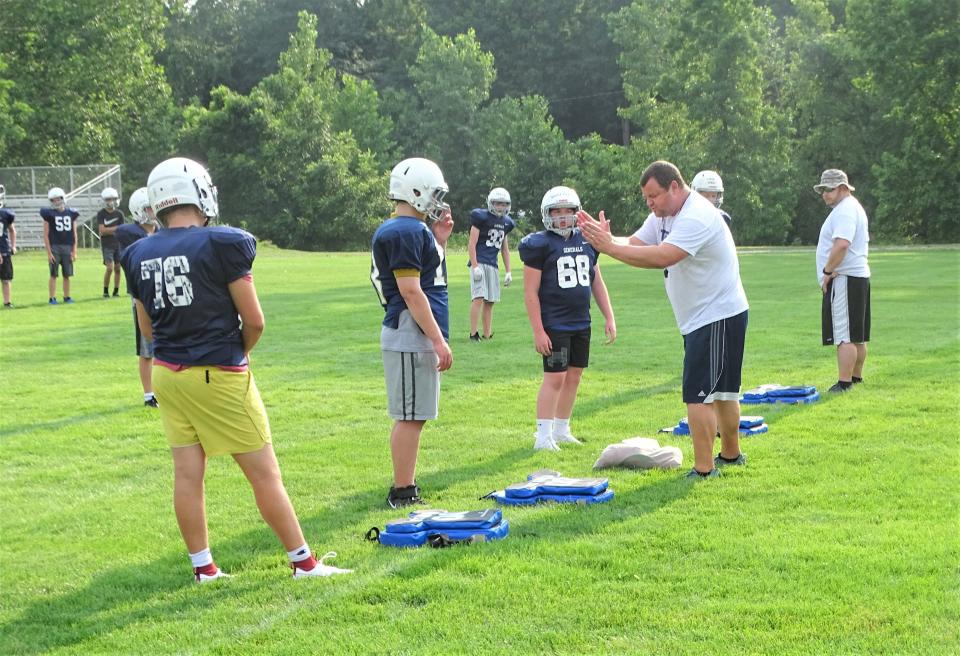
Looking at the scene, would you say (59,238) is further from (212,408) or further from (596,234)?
(212,408)

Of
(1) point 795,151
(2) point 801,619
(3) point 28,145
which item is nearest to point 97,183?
(3) point 28,145

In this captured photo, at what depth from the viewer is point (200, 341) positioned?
5.52 metres

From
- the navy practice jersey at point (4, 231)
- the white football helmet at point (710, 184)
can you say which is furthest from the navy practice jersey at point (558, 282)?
the navy practice jersey at point (4, 231)

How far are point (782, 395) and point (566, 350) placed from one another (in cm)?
273

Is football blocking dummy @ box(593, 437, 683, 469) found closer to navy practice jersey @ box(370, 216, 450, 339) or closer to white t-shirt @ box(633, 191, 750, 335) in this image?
white t-shirt @ box(633, 191, 750, 335)

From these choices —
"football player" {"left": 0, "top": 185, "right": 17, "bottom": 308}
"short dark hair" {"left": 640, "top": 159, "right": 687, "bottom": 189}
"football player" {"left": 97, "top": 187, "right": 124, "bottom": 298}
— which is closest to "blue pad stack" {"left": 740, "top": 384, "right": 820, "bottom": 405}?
"short dark hair" {"left": 640, "top": 159, "right": 687, "bottom": 189}

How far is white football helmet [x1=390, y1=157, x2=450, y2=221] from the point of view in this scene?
22.5ft

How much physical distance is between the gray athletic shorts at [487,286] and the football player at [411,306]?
28.1 ft

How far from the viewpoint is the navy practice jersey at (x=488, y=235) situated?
16406 millimetres

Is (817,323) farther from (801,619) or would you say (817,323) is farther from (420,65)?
(420,65)

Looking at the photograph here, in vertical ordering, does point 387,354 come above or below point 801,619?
above

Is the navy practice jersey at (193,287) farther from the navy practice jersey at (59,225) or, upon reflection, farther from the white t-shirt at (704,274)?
the navy practice jersey at (59,225)

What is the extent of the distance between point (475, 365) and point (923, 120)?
46597 mm

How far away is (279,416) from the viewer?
34.9ft
